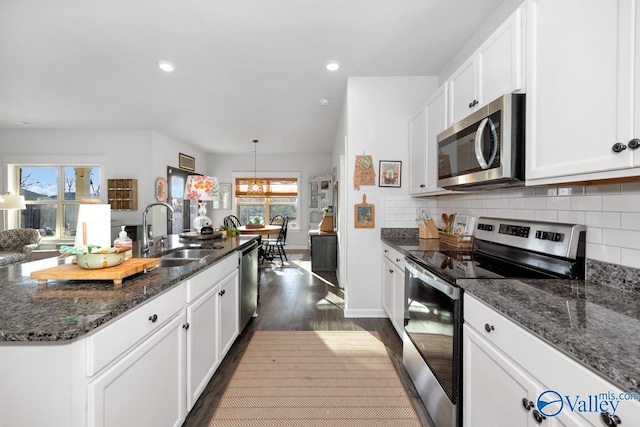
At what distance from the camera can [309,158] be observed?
764cm

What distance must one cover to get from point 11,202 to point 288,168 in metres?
5.21

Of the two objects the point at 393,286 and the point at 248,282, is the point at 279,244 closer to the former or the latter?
the point at 248,282

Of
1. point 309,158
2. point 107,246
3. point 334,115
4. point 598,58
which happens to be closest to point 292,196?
point 309,158

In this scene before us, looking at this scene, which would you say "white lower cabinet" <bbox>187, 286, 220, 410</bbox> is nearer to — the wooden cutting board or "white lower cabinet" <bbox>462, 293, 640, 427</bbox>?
the wooden cutting board

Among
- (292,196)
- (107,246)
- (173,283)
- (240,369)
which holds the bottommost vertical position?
(240,369)

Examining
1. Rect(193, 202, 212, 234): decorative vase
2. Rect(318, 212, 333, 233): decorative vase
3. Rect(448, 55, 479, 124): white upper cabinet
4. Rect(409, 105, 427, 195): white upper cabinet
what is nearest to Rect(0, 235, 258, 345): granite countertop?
Rect(193, 202, 212, 234): decorative vase

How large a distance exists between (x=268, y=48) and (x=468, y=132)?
184 cm

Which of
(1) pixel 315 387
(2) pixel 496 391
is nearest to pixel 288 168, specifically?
(1) pixel 315 387

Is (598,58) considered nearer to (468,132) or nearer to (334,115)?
(468,132)

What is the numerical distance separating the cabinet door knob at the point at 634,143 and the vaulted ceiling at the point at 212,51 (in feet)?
5.44

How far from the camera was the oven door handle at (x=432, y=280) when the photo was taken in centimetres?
Result: 133

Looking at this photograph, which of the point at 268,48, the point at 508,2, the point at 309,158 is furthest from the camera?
the point at 309,158

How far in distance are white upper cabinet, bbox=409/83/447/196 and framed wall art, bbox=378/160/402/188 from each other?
13 cm

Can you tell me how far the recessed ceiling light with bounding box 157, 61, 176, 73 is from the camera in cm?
283
